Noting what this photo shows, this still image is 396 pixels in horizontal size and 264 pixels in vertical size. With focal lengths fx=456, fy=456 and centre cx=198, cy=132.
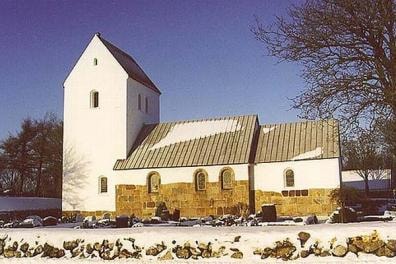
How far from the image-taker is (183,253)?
8.65 m

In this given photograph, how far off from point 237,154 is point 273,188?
2.40 metres

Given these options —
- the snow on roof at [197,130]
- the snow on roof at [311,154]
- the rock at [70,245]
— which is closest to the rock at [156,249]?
the rock at [70,245]

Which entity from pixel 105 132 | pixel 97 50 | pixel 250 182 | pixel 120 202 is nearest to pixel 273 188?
pixel 250 182

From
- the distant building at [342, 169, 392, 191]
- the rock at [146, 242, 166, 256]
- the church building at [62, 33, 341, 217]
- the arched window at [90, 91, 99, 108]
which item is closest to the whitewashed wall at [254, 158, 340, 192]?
the church building at [62, 33, 341, 217]

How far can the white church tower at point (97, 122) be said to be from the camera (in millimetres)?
25484

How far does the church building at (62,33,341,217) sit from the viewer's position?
71.5 feet

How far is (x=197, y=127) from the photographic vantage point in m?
25.4

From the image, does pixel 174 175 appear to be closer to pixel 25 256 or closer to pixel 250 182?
pixel 250 182

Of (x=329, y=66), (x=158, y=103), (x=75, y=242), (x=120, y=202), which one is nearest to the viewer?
(x=75, y=242)

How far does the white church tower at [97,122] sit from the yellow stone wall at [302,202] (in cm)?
838

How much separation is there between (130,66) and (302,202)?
13314mm

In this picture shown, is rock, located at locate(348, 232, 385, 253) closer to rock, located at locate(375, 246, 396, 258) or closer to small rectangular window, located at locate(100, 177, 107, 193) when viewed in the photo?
rock, located at locate(375, 246, 396, 258)

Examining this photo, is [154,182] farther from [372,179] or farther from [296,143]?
[372,179]

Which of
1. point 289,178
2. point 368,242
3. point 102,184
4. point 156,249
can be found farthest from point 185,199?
point 368,242
